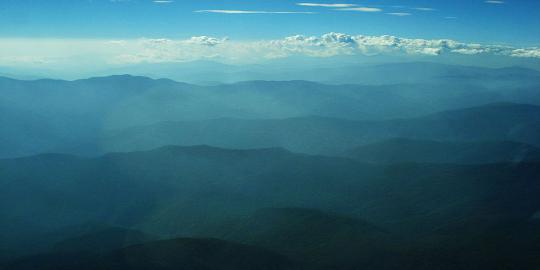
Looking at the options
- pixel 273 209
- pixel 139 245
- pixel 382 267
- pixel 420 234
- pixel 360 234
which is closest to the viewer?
pixel 382 267

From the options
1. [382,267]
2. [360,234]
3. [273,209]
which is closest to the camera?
[382,267]

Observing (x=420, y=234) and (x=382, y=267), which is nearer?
(x=382, y=267)

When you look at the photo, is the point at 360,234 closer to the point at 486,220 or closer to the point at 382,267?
the point at 382,267

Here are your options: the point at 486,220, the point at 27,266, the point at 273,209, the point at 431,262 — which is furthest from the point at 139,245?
the point at 486,220

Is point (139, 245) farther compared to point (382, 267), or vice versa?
point (139, 245)

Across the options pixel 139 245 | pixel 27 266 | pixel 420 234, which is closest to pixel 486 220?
pixel 420 234

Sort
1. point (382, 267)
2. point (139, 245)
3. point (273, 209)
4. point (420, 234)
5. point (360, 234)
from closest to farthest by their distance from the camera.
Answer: point (382, 267), point (139, 245), point (360, 234), point (420, 234), point (273, 209)

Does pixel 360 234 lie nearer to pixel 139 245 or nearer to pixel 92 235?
pixel 139 245

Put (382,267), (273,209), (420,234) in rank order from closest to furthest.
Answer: (382,267)
(420,234)
(273,209)
